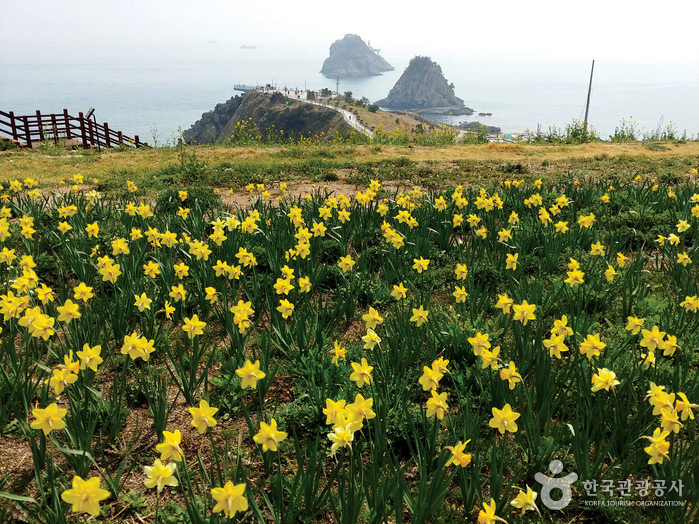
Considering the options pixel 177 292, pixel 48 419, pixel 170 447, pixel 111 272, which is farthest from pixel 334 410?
pixel 111 272

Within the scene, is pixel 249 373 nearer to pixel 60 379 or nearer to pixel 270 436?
pixel 270 436

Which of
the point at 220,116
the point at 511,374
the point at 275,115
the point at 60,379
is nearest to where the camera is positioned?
the point at 60,379

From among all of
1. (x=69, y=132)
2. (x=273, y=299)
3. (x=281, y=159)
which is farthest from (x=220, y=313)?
(x=69, y=132)

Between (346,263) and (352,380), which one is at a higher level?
(346,263)

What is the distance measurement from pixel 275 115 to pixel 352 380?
449 ft

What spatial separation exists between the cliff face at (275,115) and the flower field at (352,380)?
312 ft

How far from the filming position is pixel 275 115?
131 m

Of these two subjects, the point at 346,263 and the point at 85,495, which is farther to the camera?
the point at 346,263

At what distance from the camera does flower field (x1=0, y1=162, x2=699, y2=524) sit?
1735 millimetres

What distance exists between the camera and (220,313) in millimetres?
3068

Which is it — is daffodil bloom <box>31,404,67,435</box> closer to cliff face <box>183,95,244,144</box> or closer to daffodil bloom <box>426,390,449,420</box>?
daffodil bloom <box>426,390,449,420</box>

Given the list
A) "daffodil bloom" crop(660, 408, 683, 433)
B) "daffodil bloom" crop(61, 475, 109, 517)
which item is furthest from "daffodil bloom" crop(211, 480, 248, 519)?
"daffodil bloom" crop(660, 408, 683, 433)

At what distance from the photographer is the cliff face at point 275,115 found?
118081 mm

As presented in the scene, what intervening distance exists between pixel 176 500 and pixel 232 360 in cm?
80
